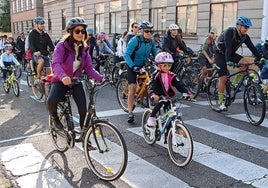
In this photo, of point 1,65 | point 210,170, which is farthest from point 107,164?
point 1,65

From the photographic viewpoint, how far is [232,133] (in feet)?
20.8

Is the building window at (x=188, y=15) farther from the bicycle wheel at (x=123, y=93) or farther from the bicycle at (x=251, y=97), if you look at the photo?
the bicycle at (x=251, y=97)

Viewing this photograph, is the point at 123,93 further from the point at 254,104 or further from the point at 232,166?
the point at 232,166

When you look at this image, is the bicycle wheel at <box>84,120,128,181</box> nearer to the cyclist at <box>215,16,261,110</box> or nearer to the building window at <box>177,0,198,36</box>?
the cyclist at <box>215,16,261,110</box>

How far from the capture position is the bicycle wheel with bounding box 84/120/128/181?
4.15m

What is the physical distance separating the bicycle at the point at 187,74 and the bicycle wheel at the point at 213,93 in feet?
4.02

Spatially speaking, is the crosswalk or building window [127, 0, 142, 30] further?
building window [127, 0, 142, 30]

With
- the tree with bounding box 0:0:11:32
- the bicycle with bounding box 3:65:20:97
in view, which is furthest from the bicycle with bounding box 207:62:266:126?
the tree with bounding box 0:0:11:32

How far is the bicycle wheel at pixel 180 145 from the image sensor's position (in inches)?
179

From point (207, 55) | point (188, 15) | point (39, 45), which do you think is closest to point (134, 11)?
point (188, 15)

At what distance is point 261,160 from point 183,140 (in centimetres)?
125

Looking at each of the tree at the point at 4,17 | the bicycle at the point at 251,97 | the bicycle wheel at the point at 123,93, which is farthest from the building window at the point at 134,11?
the tree at the point at 4,17

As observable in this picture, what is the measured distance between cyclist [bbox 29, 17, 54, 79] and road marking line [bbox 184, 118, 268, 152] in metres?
4.27

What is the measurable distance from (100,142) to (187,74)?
6.06m
